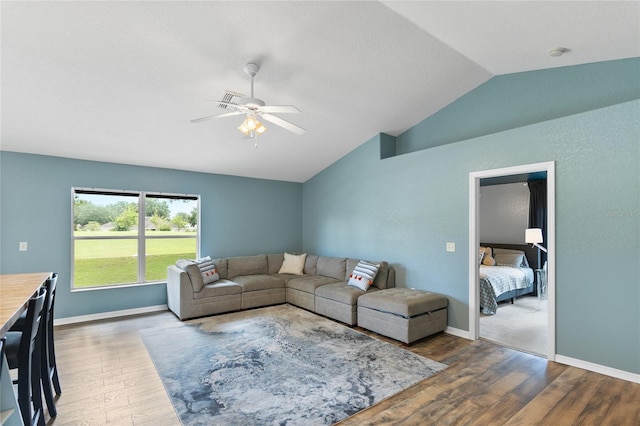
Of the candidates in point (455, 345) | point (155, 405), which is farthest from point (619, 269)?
point (155, 405)

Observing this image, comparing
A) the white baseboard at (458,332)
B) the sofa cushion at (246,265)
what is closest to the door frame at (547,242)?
the white baseboard at (458,332)

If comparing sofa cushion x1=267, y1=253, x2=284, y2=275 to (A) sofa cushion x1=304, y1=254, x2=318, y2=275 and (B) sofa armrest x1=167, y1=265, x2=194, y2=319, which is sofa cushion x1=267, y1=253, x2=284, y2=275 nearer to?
(A) sofa cushion x1=304, y1=254, x2=318, y2=275

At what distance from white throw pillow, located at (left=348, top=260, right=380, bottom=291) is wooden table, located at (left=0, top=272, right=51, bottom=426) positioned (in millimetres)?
3631

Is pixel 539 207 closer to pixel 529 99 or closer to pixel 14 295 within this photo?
pixel 529 99

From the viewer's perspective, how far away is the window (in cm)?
478

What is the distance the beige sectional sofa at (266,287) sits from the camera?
468cm

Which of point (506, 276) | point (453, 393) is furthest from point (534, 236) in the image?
point (453, 393)

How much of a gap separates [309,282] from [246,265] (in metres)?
1.32

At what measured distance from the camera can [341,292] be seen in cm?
460

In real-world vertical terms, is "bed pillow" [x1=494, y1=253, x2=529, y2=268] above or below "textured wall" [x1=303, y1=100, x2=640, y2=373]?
below

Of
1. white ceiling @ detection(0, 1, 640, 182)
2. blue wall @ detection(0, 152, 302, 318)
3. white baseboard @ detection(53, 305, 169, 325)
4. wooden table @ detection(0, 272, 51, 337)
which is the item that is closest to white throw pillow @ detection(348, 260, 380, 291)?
white ceiling @ detection(0, 1, 640, 182)

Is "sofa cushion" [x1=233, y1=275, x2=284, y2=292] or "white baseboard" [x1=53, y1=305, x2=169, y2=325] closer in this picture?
"white baseboard" [x1=53, y1=305, x2=169, y2=325]

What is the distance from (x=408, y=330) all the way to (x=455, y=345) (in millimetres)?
614

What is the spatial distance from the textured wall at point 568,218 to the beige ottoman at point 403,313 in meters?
0.28
